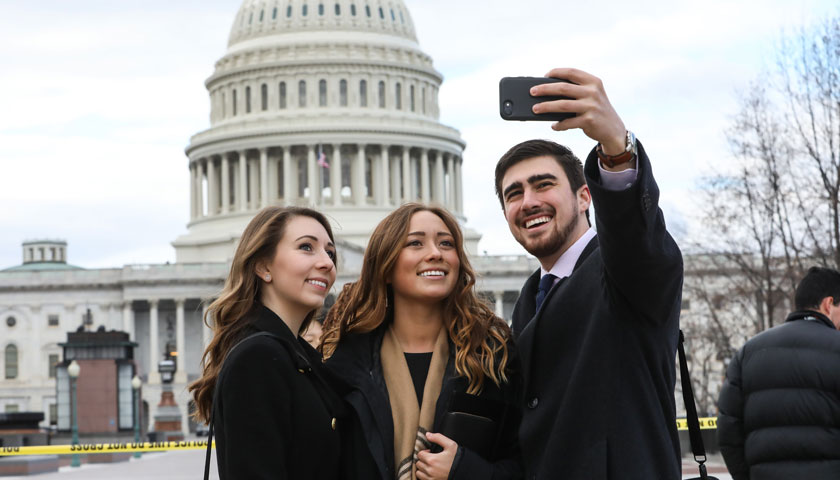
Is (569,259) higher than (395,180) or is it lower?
lower

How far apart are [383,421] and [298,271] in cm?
97

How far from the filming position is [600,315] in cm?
639

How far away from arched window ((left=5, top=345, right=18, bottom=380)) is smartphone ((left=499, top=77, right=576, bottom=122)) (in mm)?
109789

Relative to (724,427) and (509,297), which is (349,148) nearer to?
(509,297)

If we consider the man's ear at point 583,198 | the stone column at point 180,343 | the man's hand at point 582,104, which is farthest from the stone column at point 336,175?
the man's hand at point 582,104

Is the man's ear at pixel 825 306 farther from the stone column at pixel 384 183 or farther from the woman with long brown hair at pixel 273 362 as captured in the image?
the stone column at pixel 384 183

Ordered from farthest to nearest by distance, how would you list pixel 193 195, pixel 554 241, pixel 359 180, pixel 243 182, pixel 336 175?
pixel 193 195 < pixel 243 182 < pixel 359 180 < pixel 336 175 < pixel 554 241

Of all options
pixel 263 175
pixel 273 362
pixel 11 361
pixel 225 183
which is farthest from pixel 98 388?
pixel 225 183

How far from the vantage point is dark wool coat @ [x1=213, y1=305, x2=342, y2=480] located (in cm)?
657

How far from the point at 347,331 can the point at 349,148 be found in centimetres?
11465

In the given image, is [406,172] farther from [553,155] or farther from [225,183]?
[553,155]

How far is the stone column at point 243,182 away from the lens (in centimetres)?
11969

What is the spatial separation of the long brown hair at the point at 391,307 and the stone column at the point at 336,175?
110473 millimetres

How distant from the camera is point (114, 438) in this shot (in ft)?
182
